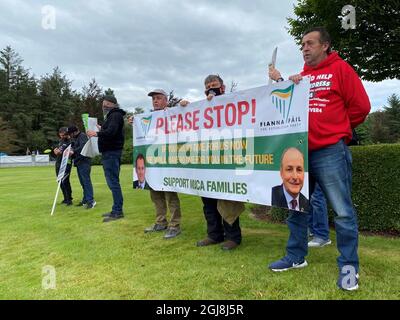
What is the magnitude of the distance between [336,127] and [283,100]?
2.03 feet

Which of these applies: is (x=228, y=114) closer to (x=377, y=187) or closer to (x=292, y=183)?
(x=292, y=183)

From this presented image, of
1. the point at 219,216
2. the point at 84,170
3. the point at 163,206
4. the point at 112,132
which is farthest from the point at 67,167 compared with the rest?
the point at 219,216

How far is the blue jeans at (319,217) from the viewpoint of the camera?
4938 mm

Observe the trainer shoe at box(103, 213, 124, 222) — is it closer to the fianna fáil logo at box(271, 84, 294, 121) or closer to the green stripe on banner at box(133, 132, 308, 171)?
the green stripe on banner at box(133, 132, 308, 171)

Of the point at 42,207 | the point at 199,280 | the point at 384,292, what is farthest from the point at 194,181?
the point at 42,207

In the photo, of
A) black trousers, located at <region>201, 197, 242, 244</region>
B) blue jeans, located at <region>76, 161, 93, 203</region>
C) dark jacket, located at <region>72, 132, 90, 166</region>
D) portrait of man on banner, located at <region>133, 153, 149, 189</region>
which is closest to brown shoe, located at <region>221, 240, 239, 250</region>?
black trousers, located at <region>201, 197, 242, 244</region>

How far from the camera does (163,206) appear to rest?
6.12m

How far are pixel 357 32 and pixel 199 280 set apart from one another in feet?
30.1

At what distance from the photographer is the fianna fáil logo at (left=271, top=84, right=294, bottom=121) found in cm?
374

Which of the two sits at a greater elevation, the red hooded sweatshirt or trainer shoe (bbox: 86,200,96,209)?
the red hooded sweatshirt

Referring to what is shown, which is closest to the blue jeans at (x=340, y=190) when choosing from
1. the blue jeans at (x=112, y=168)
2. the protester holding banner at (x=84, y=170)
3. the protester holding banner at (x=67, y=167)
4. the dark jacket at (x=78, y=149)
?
the blue jeans at (x=112, y=168)

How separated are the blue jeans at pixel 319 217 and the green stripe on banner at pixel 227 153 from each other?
1.20 metres

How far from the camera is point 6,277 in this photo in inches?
167

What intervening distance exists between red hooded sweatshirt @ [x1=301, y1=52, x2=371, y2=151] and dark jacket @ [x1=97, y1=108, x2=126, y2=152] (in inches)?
167
